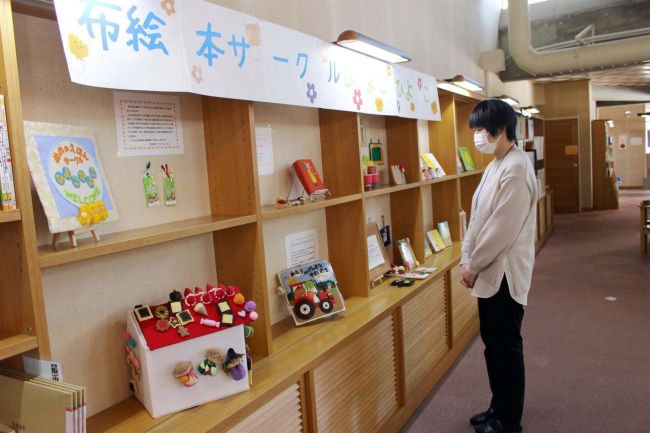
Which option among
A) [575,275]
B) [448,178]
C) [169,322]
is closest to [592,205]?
[575,275]

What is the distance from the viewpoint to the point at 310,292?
250 cm

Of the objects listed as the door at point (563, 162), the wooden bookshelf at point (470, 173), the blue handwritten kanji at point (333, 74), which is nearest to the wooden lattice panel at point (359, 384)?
the blue handwritten kanji at point (333, 74)

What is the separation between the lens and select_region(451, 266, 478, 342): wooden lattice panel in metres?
3.67

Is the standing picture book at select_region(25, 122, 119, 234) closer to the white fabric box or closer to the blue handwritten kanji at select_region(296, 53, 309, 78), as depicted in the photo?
the white fabric box

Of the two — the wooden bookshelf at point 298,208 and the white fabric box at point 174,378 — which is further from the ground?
the wooden bookshelf at point 298,208

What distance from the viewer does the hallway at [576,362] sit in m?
2.85

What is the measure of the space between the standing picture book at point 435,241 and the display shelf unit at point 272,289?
0.18m

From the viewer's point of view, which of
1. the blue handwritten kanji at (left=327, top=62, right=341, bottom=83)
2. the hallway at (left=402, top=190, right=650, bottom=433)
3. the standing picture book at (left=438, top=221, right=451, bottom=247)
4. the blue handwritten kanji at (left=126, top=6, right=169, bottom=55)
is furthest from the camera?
the standing picture book at (left=438, top=221, right=451, bottom=247)

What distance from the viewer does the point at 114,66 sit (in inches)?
57.7

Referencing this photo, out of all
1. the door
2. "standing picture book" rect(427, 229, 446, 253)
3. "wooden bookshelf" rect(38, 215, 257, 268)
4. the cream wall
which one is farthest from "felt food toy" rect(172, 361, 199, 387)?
the door

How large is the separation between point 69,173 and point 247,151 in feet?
2.20

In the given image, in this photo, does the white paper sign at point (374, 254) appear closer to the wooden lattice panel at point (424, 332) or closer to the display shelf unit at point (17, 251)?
the wooden lattice panel at point (424, 332)

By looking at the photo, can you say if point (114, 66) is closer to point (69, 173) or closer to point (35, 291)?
point (69, 173)

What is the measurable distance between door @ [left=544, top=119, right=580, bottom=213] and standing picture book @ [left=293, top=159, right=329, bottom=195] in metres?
10.0
